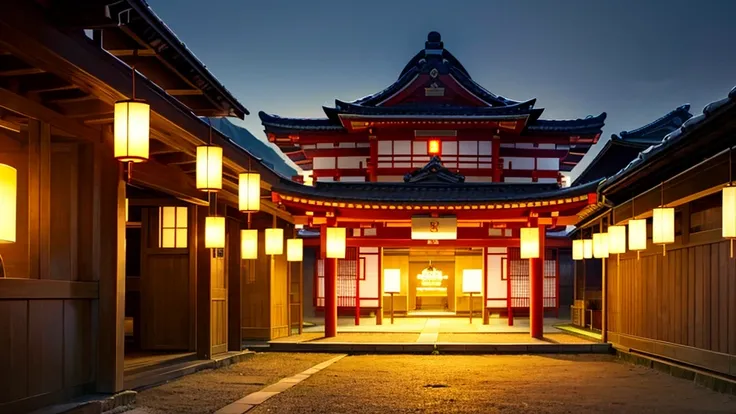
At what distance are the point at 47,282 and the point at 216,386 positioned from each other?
13.9 feet

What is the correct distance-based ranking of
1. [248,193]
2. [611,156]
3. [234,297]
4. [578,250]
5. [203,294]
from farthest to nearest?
1. [611,156]
2. [578,250]
3. [234,297]
4. [203,294]
5. [248,193]

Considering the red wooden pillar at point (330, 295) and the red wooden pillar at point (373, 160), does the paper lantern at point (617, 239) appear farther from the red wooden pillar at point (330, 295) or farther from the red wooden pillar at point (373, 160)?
the red wooden pillar at point (373, 160)

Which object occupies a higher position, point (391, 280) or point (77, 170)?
point (77, 170)

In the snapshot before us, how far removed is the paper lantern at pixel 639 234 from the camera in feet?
47.3

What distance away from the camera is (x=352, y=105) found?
90.6ft

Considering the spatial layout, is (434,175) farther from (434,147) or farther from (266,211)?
(266,211)

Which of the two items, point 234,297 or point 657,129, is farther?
point 657,129

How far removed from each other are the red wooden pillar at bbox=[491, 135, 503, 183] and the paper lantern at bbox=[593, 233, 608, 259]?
867cm

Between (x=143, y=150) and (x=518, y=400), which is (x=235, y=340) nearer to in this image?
(x=518, y=400)

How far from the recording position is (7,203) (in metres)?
7.09

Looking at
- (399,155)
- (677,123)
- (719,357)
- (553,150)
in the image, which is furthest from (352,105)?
(719,357)

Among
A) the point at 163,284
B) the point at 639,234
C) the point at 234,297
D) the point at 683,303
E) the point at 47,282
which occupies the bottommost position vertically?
the point at 234,297

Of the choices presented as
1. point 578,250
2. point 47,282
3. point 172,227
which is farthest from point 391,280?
point 47,282

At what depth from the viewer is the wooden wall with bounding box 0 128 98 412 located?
8.03m
